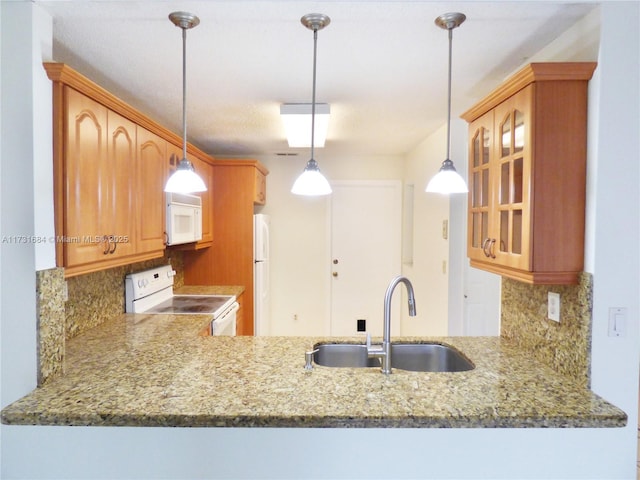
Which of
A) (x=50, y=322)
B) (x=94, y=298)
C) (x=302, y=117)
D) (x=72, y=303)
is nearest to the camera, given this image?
(x=50, y=322)

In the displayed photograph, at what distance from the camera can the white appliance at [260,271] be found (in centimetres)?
376

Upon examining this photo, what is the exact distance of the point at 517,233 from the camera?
1.51 metres

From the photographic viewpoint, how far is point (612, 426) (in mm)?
1211

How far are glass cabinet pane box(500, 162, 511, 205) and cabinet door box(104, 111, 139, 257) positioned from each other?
185 cm

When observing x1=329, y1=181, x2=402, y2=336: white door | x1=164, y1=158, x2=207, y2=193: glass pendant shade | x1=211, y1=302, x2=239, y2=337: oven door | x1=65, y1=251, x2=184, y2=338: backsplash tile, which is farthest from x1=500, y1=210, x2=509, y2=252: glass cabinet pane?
x1=329, y1=181, x2=402, y2=336: white door

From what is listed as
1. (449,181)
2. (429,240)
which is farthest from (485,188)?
(429,240)

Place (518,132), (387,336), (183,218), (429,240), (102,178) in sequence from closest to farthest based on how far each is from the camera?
(518,132)
(387,336)
(102,178)
(183,218)
(429,240)

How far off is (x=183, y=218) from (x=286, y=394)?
1911 millimetres

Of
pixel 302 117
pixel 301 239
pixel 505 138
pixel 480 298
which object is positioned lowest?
pixel 480 298

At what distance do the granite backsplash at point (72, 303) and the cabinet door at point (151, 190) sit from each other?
40cm

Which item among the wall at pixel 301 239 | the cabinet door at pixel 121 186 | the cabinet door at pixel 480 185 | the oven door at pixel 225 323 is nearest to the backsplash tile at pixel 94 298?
the cabinet door at pixel 121 186

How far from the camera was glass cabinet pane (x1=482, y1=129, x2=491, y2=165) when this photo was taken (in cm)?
174

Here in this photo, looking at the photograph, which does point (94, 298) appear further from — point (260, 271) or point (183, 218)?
point (260, 271)

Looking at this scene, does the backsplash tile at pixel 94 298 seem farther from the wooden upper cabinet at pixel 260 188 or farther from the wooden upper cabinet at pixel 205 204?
the wooden upper cabinet at pixel 260 188
